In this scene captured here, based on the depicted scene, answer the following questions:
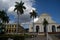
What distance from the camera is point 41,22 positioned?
321 ft

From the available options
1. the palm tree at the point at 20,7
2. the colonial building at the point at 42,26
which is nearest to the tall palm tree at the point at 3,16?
the palm tree at the point at 20,7

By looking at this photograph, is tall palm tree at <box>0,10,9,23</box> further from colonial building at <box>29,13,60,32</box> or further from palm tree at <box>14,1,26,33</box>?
colonial building at <box>29,13,60,32</box>

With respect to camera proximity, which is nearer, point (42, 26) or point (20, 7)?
point (20, 7)

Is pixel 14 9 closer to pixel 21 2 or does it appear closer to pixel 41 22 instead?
pixel 21 2

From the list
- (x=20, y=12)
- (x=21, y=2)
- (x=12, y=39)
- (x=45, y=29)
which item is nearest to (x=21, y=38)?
(x=12, y=39)

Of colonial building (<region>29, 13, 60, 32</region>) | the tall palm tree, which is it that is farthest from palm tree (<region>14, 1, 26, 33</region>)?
colonial building (<region>29, 13, 60, 32</region>)

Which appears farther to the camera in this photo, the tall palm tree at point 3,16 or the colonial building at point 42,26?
the colonial building at point 42,26

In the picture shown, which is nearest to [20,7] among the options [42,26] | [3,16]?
[3,16]

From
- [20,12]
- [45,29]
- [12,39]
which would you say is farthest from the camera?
[45,29]

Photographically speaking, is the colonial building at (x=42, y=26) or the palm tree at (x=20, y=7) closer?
the palm tree at (x=20, y=7)

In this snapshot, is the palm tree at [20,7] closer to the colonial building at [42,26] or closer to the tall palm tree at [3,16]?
the tall palm tree at [3,16]

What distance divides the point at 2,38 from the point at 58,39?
22.1 meters

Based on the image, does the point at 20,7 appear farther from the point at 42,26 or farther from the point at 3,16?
the point at 42,26

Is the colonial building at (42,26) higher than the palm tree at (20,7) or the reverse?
the reverse
